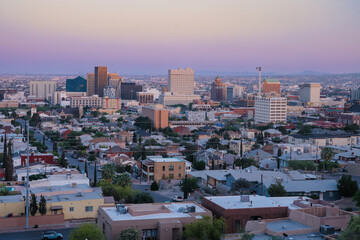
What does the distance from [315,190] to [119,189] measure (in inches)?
421

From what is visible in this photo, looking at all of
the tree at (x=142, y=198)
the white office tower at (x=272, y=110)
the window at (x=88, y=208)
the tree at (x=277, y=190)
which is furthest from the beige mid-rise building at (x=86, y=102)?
the window at (x=88, y=208)

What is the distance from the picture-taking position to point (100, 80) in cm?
16675

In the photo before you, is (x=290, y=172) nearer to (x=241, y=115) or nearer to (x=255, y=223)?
(x=255, y=223)

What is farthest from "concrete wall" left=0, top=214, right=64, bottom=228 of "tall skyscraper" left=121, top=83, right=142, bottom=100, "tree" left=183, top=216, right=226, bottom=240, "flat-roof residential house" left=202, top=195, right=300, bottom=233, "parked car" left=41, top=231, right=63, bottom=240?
"tall skyscraper" left=121, top=83, right=142, bottom=100

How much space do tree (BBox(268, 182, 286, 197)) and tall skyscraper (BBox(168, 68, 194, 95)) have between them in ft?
501

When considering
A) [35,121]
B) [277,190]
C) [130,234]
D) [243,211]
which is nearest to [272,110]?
[35,121]

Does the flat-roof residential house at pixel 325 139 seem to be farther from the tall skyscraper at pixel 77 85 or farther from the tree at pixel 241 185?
the tall skyscraper at pixel 77 85

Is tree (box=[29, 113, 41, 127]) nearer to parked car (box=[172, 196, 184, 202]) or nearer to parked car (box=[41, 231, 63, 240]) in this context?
parked car (box=[172, 196, 184, 202])

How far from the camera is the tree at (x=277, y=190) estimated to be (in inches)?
1075

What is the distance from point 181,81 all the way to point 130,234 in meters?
166

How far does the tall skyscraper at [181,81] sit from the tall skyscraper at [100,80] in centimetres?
2378

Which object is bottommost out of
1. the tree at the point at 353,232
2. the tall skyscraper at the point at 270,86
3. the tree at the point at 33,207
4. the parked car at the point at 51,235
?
the parked car at the point at 51,235

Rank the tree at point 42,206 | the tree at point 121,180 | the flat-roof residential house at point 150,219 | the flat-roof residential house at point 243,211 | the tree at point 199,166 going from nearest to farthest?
the flat-roof residential house at point 150,219, the flat-roof residential house at point 243,211, the tree at point 42,206, the tree at point 121,180, the tree at point 199,166

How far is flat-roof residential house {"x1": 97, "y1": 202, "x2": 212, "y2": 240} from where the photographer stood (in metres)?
18.4
